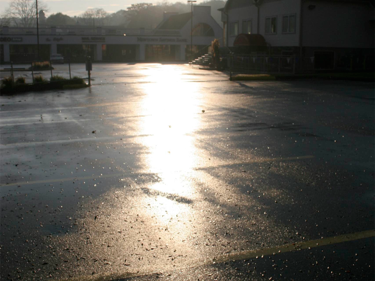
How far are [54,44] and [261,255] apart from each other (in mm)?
70230

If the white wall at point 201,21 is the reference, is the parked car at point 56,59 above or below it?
below

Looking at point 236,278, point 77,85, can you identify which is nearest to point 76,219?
point 236,278

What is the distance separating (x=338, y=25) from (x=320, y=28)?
6.55ft

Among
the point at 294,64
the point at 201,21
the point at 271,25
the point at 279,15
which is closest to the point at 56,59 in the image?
the point at 201,21

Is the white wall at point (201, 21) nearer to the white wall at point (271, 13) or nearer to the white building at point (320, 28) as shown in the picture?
the white wall at point (271, 13)

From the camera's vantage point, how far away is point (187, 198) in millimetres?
6426

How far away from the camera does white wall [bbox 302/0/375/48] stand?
36438mm

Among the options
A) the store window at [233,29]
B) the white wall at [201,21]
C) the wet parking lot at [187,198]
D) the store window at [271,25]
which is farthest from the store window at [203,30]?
the wet parking lot at [187,198]

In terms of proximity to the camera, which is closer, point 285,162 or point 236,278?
point 236,278

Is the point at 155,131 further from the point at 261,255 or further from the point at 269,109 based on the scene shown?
the point at 261,255

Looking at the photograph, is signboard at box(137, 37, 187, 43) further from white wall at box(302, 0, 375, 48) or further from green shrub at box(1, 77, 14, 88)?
green shrub at box(1, 77, 14, 88)

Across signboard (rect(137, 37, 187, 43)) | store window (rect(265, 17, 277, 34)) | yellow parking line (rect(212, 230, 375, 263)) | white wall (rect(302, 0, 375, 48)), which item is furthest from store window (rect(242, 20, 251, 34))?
yellow parking line (rect(212, 230, 375, 263))

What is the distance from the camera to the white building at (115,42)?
6731cm

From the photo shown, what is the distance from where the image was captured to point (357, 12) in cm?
3831
